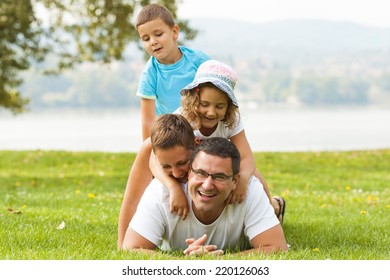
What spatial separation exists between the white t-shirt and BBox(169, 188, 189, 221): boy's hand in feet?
0.28

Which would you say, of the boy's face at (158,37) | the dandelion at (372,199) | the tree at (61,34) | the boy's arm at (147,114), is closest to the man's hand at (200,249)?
the boy's arm at (147,114)

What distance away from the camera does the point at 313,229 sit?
309 inches

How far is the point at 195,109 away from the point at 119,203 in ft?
18.1

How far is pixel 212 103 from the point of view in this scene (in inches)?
229

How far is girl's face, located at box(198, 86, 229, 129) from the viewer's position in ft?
19.0

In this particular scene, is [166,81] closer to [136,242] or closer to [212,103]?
[212,103]

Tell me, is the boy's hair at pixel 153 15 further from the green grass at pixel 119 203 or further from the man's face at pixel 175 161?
the green grass at pixel 119 203

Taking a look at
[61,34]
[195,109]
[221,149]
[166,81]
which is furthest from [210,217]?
[61,34]

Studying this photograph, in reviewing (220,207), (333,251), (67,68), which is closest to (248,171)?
(220,207)

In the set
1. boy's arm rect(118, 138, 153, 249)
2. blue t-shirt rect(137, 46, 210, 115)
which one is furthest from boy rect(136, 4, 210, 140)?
boy's arm rect(118, 138, 153, 249)

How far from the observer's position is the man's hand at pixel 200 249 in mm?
5641

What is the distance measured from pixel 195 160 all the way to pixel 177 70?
160cm

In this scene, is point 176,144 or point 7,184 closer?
point 176,144

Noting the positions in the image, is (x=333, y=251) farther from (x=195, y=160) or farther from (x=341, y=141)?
(x=341, y=141)
